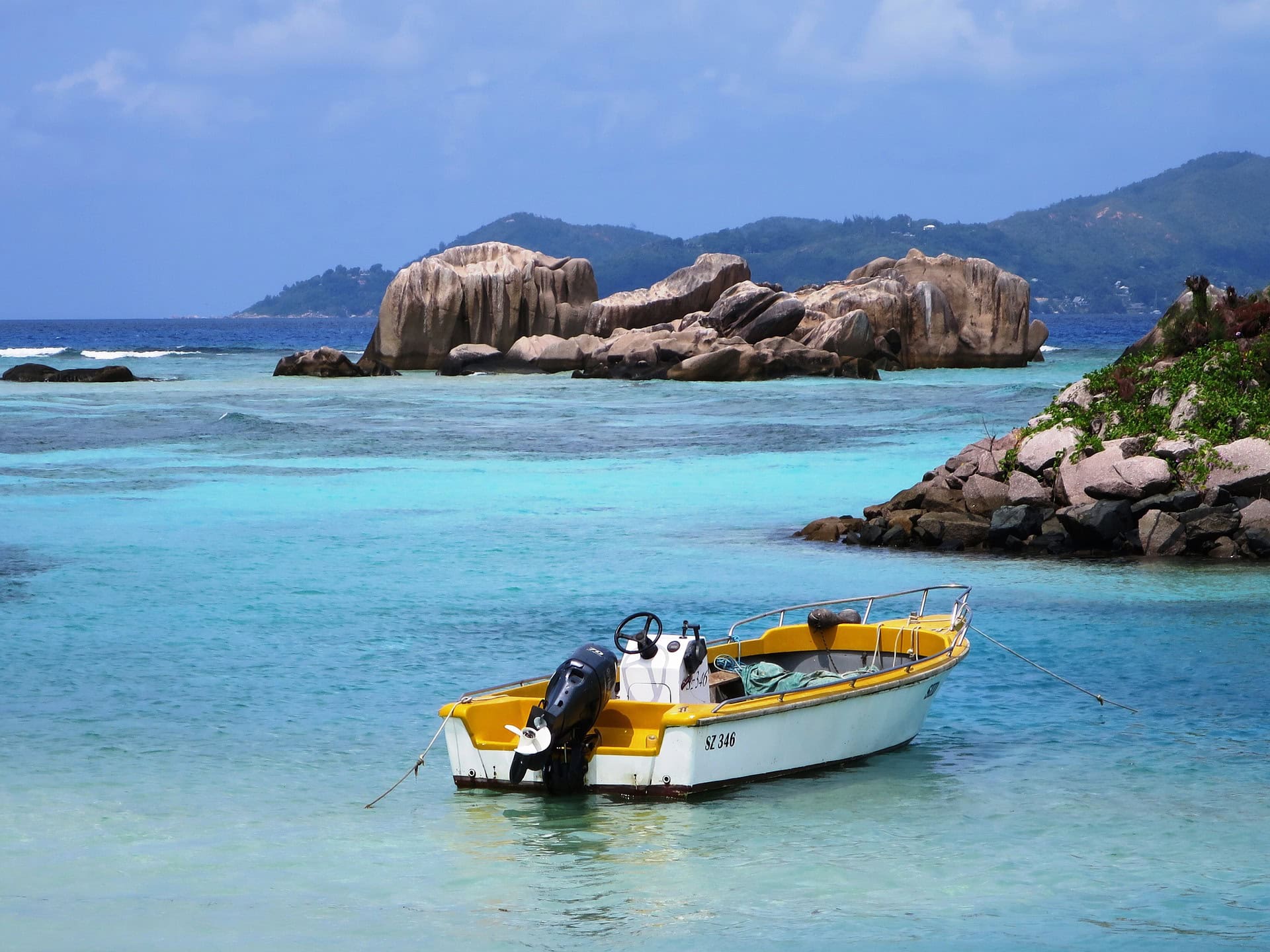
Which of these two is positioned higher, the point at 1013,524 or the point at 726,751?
the point at 1013,524

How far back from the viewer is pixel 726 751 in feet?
33.0

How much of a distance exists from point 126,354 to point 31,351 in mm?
8557

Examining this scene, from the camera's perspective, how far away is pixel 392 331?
70750 mm

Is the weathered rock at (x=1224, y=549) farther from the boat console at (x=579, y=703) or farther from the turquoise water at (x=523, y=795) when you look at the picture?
the boat console at (x=579, y=703)

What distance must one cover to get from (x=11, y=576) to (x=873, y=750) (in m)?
12.3

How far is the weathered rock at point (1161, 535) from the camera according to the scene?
763 inches

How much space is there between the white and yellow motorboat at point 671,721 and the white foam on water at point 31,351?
95.1 metres

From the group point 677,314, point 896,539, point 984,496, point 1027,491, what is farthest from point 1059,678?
point 677,314

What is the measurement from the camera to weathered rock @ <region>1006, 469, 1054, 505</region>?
21.0m

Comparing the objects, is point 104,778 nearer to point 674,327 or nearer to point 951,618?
point 951,618

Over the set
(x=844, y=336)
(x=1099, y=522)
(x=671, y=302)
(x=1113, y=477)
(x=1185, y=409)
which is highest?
(x=671, y=302)

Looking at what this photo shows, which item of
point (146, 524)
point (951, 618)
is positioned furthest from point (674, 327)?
point (951, 618)

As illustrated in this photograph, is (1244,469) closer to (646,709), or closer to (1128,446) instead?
(1128,446)

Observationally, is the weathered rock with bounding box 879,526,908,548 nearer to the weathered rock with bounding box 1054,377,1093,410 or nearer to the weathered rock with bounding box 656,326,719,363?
the weathered rock with bounding box 1054,377,1093,410
